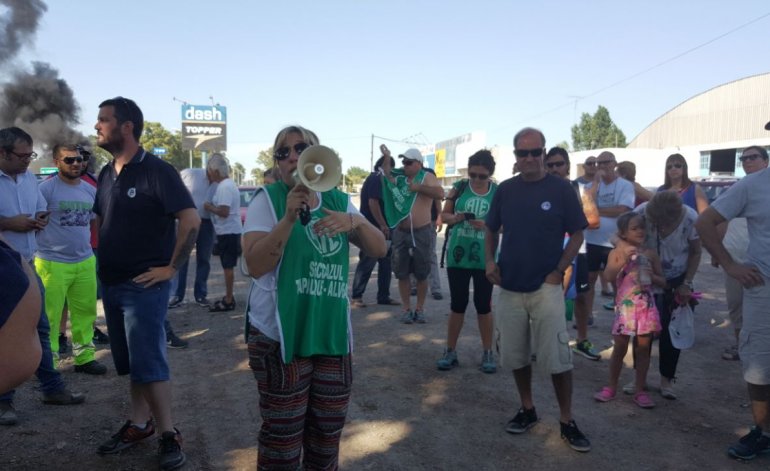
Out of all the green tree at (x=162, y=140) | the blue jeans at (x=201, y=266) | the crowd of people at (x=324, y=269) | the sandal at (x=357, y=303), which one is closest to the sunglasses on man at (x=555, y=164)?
the crowd of people at (x=324, y=269)

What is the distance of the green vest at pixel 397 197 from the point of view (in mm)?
6285

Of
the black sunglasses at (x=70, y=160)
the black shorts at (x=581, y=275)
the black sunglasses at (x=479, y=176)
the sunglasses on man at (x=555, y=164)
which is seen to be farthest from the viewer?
the black shorts at (x=581, y=275)

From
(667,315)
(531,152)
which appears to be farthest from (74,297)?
(667,315)

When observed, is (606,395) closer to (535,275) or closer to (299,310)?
(535,275)

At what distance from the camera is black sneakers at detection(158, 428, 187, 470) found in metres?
3.17

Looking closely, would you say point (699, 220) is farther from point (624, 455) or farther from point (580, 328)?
point (580, 328)

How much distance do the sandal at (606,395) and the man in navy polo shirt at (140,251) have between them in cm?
313

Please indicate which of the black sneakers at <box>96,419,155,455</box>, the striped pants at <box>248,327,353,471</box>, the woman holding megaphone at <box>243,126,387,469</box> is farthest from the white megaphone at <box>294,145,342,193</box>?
the black sneakers at <box>96,419,155,455</box>

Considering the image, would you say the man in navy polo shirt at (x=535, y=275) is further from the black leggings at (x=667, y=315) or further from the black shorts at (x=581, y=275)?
the black shorts at (x=581, y=275)

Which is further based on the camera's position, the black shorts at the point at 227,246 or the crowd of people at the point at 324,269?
the black shorts at the point at 227,246

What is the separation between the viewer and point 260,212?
2.35 metres

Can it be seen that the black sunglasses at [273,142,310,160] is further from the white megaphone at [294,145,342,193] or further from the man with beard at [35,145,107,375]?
the man with beard at [35,145,107,375]

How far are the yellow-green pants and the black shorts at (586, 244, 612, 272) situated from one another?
524 cm

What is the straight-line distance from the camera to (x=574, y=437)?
351 cm
